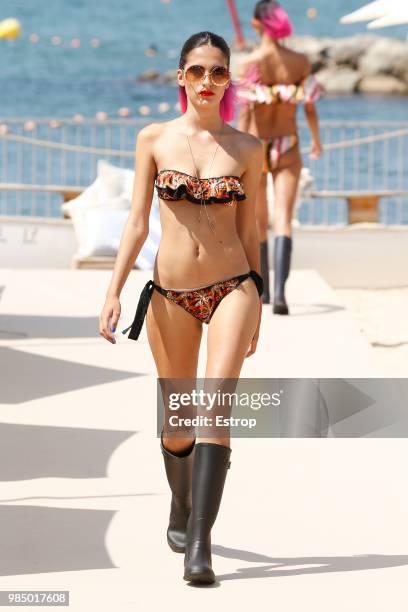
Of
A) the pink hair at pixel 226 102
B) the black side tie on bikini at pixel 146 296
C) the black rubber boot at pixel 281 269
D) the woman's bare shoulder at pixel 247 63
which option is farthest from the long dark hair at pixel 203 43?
the black rubber boot at pixel 281 269

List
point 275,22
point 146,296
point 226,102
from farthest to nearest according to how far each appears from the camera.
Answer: point 275,22 → point 226,102 → point 146,296

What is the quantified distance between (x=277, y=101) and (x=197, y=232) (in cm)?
510

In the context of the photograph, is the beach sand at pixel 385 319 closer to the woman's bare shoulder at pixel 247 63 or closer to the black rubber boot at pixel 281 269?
the black rubber boot at pixel 281 269

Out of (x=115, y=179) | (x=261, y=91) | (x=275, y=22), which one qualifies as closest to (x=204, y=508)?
(x=261, y=91)

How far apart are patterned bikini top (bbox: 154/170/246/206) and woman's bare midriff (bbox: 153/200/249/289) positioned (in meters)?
0.03

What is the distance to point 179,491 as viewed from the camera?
5574 mm

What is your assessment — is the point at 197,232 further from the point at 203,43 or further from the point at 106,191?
the point at 106,191

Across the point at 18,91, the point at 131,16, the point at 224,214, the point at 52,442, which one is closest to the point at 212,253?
the point at 224,214

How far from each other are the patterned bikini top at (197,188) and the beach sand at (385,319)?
437 cm

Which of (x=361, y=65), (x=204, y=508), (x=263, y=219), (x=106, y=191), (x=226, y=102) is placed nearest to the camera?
(x=204, y=508)

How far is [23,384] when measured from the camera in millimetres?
8367

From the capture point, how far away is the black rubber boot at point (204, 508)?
16.9 feet

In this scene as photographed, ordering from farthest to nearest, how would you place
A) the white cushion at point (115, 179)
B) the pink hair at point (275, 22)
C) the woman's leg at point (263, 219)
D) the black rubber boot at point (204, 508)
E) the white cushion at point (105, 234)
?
the white cushion at point (115, 179), the white cushion at point (105, 234), the woman's leg at point (263, 219), the pink hair at point (275, 22), the black rubber boot at point (204, 508)

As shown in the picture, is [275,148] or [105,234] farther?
[105,234]
